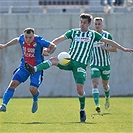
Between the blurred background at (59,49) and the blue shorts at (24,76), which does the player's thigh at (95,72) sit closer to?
the blue shorts at (24,76)

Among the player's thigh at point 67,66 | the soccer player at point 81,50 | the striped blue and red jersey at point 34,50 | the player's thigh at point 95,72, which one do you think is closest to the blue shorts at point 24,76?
the striped blue and red jersey at point 34,50

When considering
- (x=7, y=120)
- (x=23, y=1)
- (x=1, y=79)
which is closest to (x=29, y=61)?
(x=7, y=120)

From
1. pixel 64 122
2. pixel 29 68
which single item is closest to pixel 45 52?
pixel 29 68

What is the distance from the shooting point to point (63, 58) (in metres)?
11.5

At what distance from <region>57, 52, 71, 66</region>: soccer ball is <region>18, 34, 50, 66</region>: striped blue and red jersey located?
91cm

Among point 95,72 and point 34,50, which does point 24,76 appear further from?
point 95,72

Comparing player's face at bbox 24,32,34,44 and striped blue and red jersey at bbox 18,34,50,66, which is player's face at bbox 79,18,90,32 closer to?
striped blue and red jersey at bbox 18,34,50,66

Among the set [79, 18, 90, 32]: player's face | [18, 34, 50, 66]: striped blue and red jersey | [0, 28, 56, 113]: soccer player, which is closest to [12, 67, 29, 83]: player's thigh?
[0, 28, 56, 113]: soccer player

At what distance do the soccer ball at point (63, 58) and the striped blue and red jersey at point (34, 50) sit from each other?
0.91 meters

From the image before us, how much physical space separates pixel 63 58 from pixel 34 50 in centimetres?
120

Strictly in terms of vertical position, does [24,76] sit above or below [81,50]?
below

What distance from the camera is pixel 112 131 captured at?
32.1 ft

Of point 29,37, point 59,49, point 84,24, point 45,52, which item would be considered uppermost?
point 84,24

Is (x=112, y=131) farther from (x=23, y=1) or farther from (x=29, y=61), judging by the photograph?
(x=23, y=1)
